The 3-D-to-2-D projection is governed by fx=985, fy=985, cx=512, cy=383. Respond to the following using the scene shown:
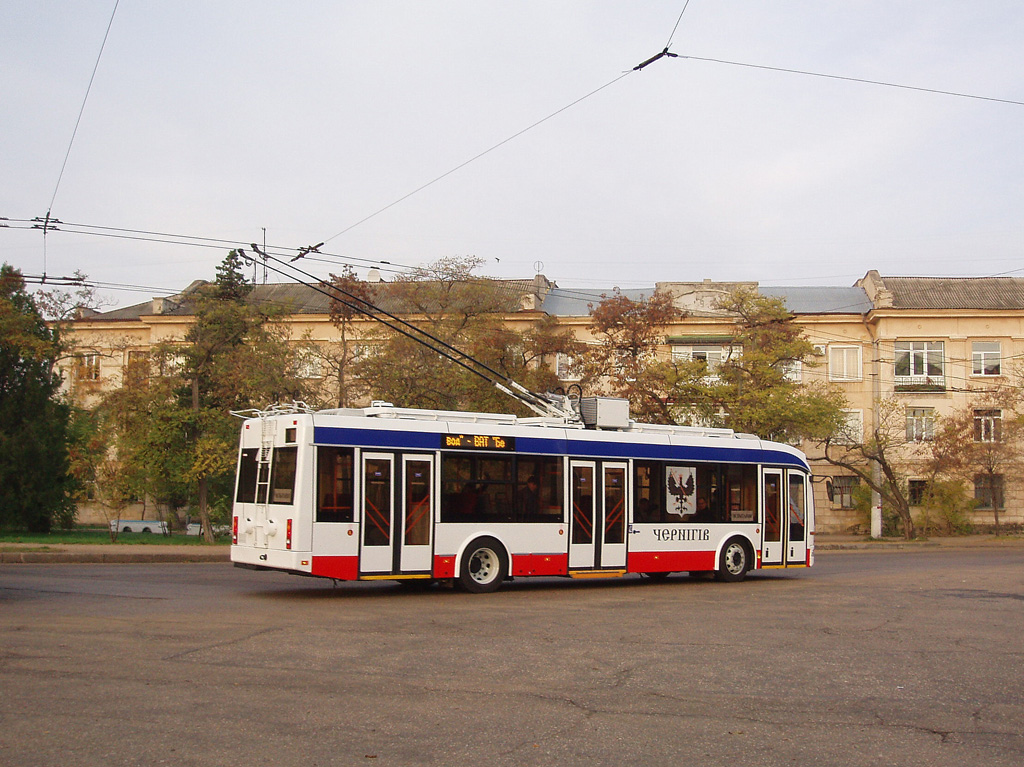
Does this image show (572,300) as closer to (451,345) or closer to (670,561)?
(451,345)

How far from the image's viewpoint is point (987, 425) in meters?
47.2

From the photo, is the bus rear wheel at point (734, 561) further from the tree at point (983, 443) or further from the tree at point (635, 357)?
the tree at point (983, 443)

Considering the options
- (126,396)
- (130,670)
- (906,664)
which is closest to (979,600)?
(906,664)

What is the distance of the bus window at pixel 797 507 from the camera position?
20844 mm

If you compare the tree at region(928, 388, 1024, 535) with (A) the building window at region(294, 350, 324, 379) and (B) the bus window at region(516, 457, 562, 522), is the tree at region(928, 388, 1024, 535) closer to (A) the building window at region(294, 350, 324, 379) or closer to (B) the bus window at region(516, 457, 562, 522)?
(A) the building window at region(294, 350, 324, 379)

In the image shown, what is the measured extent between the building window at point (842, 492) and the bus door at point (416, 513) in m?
39.8

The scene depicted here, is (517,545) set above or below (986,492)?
below

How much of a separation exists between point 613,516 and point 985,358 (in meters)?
40.1

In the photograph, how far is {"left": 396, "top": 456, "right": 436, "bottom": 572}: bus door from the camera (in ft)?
51.0

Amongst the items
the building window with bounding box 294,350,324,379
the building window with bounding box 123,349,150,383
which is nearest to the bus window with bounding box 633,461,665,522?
the building window with bounding box 294,350,324,379

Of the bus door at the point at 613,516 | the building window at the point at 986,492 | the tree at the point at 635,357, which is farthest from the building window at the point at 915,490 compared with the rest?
the bus door at the point at 613,516

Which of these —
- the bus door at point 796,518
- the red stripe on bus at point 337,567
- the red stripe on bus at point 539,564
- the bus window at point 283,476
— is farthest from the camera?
the bus door at point 796,518

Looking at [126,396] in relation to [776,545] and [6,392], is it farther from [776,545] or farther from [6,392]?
[776,545]

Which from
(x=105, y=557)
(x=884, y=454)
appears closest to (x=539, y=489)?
(x=105, y=557)
